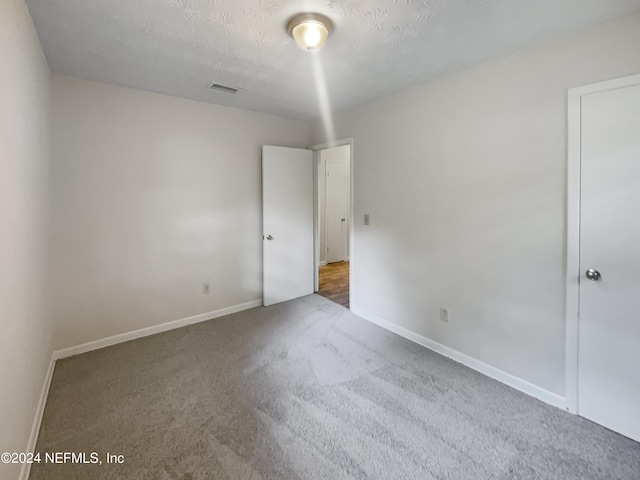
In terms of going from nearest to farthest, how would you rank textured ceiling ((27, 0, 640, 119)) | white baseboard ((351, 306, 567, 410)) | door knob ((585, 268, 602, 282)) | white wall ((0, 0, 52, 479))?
white wall ((0, 0, 52, 479)) < textured ceiling ((27, 0, 640, 119)) < door knob ((585, 268, 602, 282)) < white baseboard ((351, 306, 567, 410))

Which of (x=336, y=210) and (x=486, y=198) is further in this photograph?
(x=336, y=210)

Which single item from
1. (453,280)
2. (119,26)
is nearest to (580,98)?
(453,280)

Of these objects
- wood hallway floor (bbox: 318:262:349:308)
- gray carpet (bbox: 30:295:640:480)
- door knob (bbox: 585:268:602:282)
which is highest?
door knob (bbox: 585:268:602:282)

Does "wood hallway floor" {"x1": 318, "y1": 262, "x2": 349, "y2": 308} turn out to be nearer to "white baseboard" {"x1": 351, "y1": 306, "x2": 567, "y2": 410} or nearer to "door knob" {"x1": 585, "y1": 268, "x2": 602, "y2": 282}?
"white baseboard" {"x1": 351, "y1": 306, "x2": 567, "y2": 410}

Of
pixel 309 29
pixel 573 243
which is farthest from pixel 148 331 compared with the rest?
pixel 573 243

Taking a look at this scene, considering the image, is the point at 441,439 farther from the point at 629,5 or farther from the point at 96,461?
the point at 629,5

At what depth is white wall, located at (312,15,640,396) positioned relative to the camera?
6.48 feet

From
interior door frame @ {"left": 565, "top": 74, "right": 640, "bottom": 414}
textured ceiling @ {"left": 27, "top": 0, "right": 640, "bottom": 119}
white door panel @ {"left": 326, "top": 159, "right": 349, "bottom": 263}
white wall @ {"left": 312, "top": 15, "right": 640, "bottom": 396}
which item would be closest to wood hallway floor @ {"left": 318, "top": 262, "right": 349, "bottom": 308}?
white door panel @ {"left": 326, "top": 159, "right": 349, "bottom": 263}

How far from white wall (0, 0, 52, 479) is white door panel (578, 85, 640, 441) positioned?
299cm

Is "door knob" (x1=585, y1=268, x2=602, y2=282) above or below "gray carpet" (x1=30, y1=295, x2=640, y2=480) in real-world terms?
above

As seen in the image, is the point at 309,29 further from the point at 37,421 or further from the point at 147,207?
the point at 37,421

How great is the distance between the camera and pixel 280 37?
1948 millimetres

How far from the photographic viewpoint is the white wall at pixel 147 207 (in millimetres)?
2625

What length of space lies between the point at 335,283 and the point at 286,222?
58.2 inches
